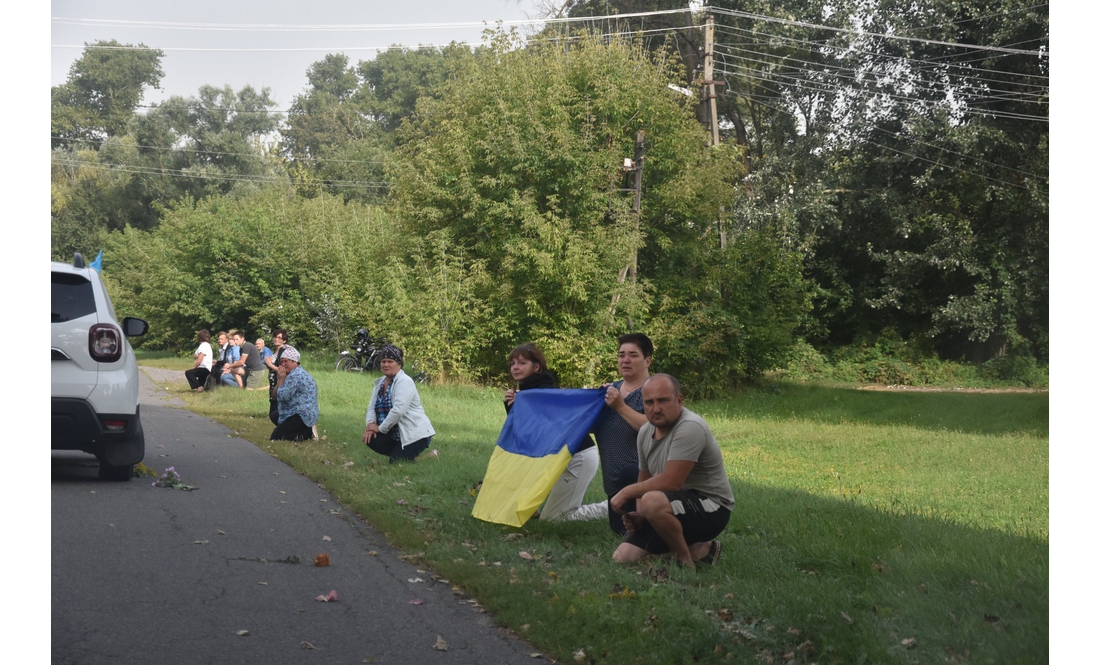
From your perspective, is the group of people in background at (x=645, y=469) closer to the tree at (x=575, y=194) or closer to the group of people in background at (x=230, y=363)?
the group of people in background at (x=230, y=363)

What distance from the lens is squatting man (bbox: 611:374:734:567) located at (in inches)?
226

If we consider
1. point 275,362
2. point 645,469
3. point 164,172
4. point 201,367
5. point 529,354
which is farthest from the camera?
point 201,367

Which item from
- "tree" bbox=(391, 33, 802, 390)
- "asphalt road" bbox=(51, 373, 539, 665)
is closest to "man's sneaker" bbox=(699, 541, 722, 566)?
"asphalt road" bbox=(51, 373, 539, 665)

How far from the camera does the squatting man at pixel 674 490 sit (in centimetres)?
573

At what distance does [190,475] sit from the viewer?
8812 millimetres

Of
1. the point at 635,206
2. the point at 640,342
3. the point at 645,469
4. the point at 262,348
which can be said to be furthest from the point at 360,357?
the point at 645,469

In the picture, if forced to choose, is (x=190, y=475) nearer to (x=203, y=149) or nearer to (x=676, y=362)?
(x=203, y=149)

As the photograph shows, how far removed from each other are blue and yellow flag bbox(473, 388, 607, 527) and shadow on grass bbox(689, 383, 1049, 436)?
7.74ft

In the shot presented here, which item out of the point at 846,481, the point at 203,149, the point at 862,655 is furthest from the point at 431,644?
the point at 846,481

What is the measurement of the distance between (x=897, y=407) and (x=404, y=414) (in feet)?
15.7

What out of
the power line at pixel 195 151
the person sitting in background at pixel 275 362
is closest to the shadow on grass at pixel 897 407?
the power line at pixel 195 151

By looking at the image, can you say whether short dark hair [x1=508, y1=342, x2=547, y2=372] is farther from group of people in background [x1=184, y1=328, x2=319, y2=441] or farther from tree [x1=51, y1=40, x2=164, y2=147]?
group of people in background [x1=184, y1=328, x2=319, y2=441]

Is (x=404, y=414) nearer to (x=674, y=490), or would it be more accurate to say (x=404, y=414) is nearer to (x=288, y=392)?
(x=288, y=392)

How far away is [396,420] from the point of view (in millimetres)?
9789
